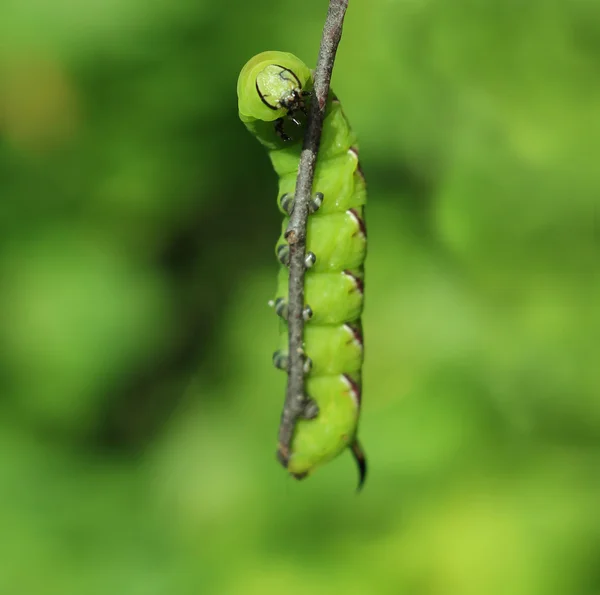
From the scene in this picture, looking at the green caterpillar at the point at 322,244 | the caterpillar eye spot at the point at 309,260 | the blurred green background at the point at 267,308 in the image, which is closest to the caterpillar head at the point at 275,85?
the green caterpillar at the point at 322,244

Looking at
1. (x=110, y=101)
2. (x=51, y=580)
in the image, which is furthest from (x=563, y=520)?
(x=110, y=101)

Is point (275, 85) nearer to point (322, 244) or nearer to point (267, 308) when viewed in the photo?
point (322, 244)

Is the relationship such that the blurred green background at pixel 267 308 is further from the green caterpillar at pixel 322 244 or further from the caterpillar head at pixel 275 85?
the caterpillar head at pixel 275 85

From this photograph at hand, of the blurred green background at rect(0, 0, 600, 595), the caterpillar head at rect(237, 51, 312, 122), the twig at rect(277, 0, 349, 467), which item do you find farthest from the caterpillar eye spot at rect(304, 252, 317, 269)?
the blurred green background at rect(0, 0, 600, 595)

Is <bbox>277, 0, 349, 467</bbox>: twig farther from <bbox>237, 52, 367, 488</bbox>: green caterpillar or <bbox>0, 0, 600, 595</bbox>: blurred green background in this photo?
<bbox>0, 0, 600, 595</bbox>: blurred green background

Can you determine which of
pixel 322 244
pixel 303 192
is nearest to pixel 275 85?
pixel 303 192
